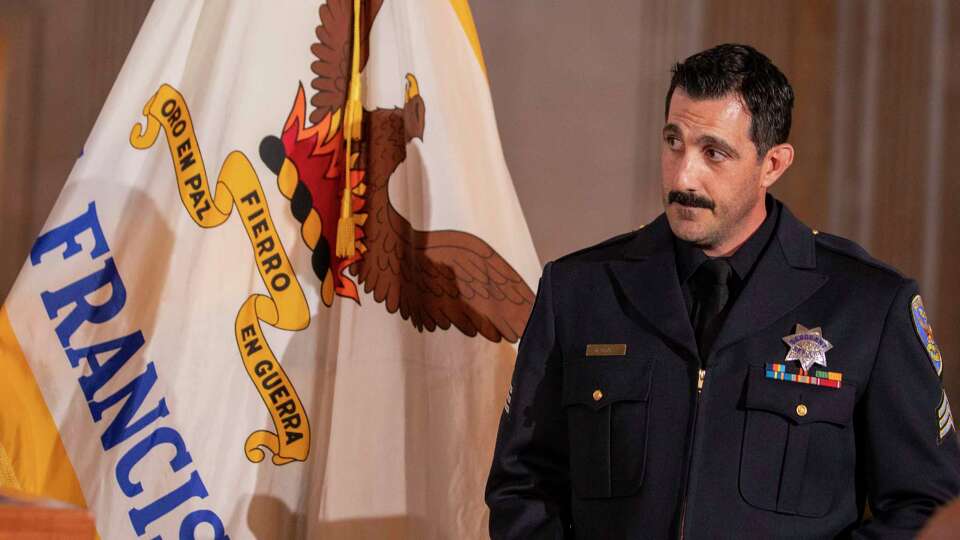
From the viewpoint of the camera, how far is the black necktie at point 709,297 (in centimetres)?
184

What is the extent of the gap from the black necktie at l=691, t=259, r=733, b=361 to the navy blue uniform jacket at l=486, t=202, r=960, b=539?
47 millimetres

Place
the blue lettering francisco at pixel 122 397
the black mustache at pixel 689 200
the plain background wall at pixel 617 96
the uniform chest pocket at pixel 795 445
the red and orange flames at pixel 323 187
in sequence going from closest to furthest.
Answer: the uniform chest pocket at pixel 795 445, the black mustache at pixel 689 200, the blue lettering francisco at pixel 122 397, the red and orange flames at pixel 323 187, the plain background wall at pixel 617 96

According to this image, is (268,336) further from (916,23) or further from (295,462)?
(916,23)

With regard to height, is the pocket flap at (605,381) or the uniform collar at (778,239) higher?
the uniform collar at (778,239)

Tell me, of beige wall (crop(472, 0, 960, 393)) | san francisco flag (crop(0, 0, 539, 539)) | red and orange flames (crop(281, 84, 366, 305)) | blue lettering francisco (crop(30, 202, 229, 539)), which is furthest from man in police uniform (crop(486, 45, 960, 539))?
beige wall (crop(472, 0, 960, 393))

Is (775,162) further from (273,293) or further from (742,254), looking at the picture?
(273,293)

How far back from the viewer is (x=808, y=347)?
5.82 ft

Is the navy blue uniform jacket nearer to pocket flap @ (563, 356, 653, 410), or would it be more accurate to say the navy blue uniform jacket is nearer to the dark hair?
pocket flap @ (563, 356, 653, 410)

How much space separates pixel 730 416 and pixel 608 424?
0.18 m

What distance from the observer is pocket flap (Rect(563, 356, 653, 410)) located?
1820 millimetres

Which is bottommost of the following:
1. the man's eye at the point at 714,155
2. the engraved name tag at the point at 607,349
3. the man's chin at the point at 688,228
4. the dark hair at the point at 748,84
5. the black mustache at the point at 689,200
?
the engraved name tag at the point at 607,349

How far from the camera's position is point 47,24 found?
292cm

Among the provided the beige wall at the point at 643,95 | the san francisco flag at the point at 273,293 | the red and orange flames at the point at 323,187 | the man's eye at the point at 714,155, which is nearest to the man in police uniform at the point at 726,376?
the man's eye at the point at 714,155

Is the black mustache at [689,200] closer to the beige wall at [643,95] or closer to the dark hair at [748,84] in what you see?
the dark hair at [748,84]
